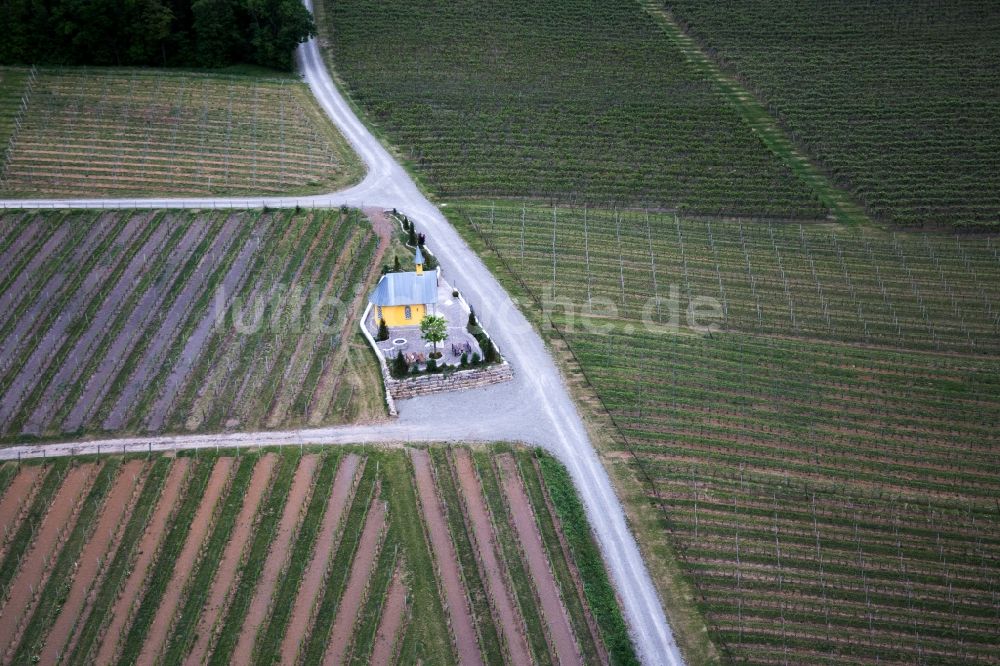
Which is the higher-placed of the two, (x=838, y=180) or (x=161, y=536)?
(x=838, y=180)

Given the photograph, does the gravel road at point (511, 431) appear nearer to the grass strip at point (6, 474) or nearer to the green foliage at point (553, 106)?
the grass strip at point (6, 474)

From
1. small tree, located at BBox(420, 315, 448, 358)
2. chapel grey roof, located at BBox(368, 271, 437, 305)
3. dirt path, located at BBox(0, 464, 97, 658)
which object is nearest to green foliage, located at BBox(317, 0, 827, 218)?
chapel grey roof, located at BBox(368, 271, 437, 305)

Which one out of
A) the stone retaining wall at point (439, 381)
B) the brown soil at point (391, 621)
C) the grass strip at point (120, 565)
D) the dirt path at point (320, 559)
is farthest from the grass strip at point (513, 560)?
the grass strip at point (120, 565)

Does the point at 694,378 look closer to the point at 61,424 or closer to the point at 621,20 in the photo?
the point at 61,424

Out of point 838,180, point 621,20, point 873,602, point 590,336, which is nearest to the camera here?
point 873,602

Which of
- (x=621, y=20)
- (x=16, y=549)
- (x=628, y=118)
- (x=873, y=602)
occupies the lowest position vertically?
(x=16, y=549)

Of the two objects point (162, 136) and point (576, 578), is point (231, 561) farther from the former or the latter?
point (162, 136)

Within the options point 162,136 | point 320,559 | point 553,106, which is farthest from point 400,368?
point 553,106

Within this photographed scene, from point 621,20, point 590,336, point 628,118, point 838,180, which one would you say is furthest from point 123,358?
point 621,20
